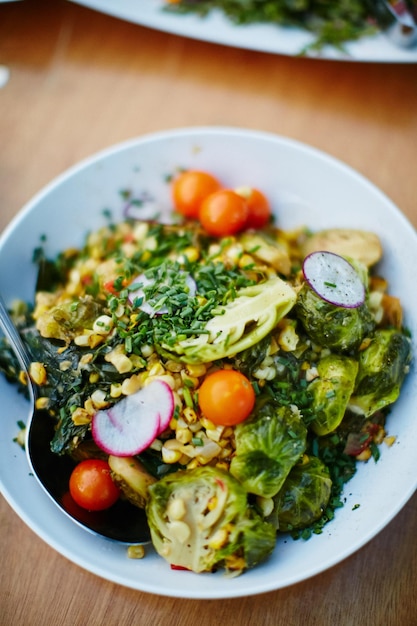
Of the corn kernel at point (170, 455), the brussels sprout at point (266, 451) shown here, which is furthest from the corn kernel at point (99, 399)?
the brussels sprout at point (266, 451)

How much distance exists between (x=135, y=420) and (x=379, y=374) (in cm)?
121

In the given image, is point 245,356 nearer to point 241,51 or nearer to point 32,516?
point 32,516

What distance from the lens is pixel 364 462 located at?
280 centimetres

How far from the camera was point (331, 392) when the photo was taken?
103 inches

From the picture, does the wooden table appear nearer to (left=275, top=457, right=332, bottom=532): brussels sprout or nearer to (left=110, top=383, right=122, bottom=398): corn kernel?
(left=110, top=383, right=122, bottom=398): corn kernel

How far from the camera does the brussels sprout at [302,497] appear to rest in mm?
2549

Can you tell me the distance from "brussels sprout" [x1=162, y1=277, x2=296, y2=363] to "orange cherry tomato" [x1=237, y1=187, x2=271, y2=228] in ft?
2.35

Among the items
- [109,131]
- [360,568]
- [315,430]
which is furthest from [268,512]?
[109,131]

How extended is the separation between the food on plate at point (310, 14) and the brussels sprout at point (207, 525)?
2977 mm

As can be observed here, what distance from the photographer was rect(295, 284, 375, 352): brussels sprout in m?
2.68

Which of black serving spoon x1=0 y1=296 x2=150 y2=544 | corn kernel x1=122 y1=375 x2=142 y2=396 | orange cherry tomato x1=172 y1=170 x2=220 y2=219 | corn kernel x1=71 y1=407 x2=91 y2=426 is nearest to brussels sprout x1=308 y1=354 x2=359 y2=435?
corn kernel x1=122 y1=375 x2=142 y2=396

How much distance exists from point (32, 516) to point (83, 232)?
5.57 feet

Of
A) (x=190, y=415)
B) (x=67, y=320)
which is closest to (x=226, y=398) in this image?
(x=190, y=415)

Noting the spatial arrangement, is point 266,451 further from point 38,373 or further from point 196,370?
point 38,373
